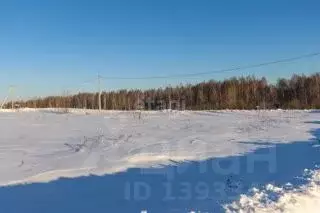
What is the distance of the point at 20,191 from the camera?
916cm

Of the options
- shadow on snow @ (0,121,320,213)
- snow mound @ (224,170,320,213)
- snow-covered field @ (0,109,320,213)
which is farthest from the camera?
shadow on snow @ (0,121,320,213)

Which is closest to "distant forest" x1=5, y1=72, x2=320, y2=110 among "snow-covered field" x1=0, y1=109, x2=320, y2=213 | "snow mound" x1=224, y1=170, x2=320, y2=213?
"snow-covered field" x1=0, y1=109, x2=320, y2=213

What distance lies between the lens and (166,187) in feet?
28.7

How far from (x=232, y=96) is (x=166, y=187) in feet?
118

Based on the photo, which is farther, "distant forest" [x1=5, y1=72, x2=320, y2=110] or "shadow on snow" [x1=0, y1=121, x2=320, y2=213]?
"distant forest" [x1=5, y1=72, x2=320, y2=110]

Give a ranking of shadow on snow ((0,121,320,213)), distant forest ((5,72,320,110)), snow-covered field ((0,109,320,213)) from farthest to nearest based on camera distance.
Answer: distant forest ((5,72,320,110)) < shadow on snow ((0,121,320,213)) < snow-covered field ((0,109,320,213))

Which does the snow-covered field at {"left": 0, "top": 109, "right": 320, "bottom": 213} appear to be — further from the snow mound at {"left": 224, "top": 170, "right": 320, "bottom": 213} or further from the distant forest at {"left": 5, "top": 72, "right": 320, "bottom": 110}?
the distant forest at {"left": 5, "top": 72, "right": 320, "bottom": 110}

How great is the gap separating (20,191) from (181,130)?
900cm

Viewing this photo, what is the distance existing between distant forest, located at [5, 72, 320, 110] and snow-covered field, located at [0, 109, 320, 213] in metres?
19.7

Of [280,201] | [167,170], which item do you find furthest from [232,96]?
[280,201]

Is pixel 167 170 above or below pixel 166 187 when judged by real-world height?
above

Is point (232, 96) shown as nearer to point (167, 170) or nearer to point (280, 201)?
point (167, 170)

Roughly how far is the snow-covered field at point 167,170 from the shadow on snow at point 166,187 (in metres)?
0.02

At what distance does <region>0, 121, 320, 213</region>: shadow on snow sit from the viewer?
25.1 feet
